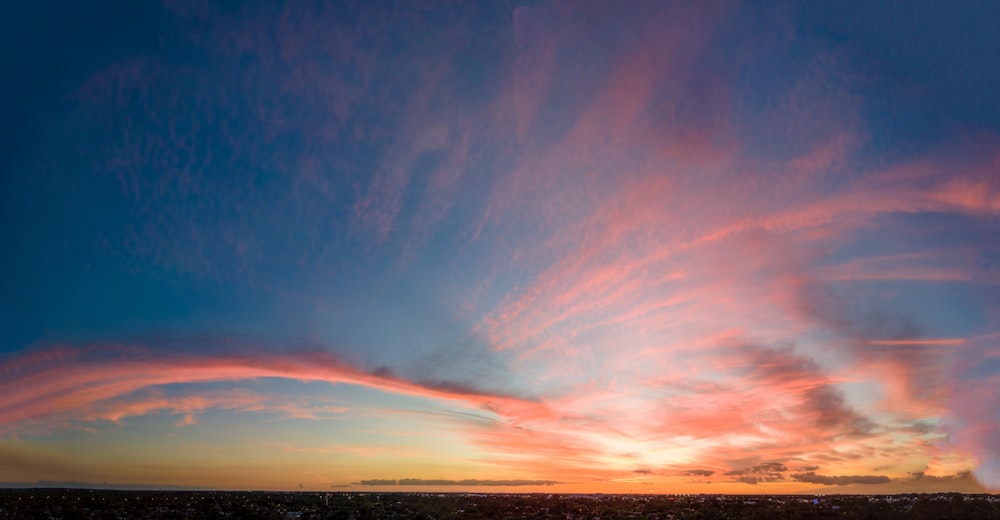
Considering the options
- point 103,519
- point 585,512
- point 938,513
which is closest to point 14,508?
point 103,519

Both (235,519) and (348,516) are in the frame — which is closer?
(235,519)

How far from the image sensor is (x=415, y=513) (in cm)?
9294

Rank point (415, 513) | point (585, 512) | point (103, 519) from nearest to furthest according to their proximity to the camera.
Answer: point (103, 519), point (415, 513), point (585, 512)

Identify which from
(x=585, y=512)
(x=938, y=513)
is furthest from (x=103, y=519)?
(x=938, y=513)

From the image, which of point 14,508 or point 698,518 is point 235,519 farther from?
point 698,518

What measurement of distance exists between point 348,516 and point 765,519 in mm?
56634

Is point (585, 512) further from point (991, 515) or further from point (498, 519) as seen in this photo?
point (991, 515)

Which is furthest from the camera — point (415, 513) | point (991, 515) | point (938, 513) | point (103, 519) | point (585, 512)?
point (585, 512)

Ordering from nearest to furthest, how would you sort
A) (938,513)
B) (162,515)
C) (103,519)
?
1. (938,513)
2. (103,519)
3. (162,515)

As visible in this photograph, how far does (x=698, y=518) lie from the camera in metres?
80.8

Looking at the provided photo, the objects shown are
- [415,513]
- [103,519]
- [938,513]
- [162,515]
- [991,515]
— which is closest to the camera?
[991,515]

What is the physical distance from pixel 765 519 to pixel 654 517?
15.2 m

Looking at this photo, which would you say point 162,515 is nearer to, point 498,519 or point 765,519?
point 498,519

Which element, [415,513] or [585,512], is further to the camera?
[585,512]
